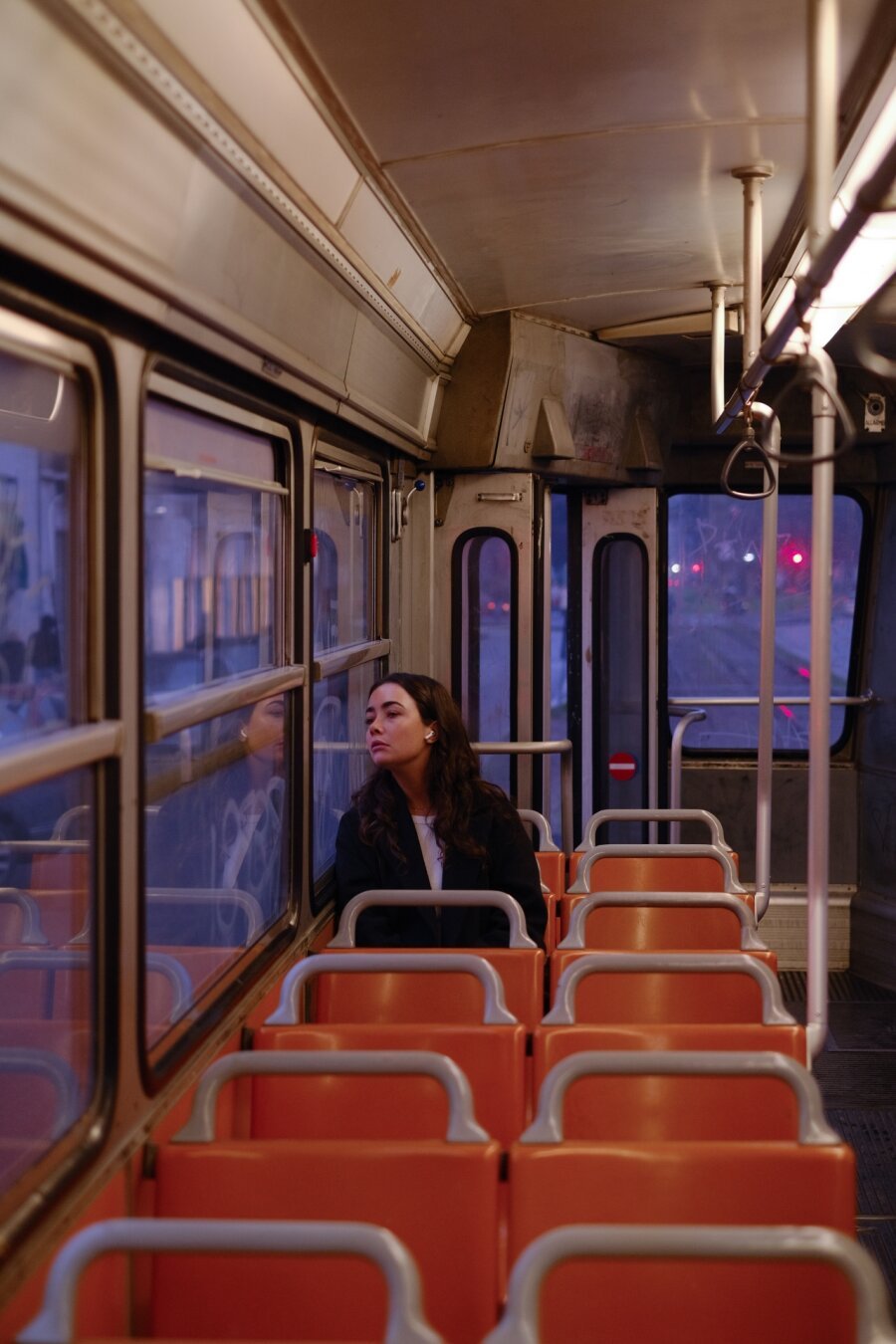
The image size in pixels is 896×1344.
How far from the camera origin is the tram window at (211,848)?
2.67 metres

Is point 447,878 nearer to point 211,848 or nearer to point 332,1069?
point 211,848

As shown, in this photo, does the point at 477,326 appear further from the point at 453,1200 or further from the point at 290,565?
the point at 453,1200

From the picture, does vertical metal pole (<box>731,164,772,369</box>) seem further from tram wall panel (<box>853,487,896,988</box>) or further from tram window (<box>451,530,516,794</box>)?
tram wall panel (<box>853,487,896,988</box>)

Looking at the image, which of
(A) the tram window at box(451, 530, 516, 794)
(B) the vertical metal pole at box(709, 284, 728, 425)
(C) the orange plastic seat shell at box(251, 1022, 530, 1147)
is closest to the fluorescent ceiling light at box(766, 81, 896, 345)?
(B) the vertical metal pole at box(709, 284, 728, 425)

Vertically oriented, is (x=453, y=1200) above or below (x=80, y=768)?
below

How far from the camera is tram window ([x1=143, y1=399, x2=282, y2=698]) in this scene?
8.51 ft

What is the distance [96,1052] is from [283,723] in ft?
4.80

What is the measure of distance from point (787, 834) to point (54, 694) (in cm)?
587

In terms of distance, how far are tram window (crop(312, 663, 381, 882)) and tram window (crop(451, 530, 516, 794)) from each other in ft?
3.36

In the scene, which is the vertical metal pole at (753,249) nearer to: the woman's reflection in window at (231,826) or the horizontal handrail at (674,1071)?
the woman's reflection in window at (231,826)

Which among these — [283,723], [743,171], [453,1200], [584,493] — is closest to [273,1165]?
[453,1200]

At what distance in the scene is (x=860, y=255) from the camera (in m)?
3.31

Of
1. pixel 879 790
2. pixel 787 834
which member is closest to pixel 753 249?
pixel 879 790

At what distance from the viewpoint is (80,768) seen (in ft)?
7.19
